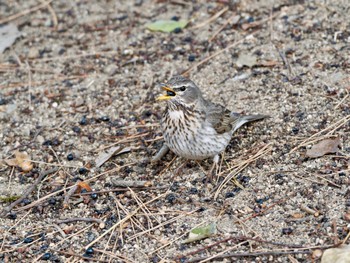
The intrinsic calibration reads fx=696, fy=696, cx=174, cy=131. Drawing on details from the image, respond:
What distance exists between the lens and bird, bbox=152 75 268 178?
26.0 feet

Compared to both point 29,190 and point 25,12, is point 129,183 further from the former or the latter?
point 25,12

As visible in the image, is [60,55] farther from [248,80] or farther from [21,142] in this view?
[248,80]

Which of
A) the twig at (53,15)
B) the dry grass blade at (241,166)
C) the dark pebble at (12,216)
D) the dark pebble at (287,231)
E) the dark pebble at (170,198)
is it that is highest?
the twig at (53,15)

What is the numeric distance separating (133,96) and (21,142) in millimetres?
1623

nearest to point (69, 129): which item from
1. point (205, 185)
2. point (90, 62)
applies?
point (90, 62)

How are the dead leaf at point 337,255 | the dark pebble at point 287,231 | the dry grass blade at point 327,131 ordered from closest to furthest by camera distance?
the dead leaf at point 337,255, the dark pebble at point 287,231, the dry grass blade at point 327,131

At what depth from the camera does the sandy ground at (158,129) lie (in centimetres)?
700

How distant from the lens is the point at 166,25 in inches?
416

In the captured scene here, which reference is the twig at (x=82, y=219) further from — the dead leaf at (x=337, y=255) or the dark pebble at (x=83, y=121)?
the dead leaf at (x=337, y=255)

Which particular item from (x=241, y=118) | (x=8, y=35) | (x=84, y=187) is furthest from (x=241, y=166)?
(x=8, y=35)

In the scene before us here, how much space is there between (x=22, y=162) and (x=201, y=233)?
2.65 m

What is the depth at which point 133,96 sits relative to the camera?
939cm

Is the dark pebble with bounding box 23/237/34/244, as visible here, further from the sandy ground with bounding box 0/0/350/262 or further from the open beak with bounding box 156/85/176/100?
the open beak with bounding box 156/85/176/100

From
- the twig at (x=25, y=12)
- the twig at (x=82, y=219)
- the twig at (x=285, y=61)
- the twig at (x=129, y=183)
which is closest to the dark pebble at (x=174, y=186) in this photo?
the twig at (x=129, y=183)
